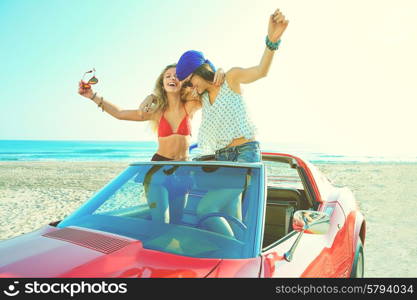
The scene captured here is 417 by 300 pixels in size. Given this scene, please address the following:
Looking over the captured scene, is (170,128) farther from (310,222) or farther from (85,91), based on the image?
(310,222)

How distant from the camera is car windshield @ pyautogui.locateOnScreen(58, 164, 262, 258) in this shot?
181cm

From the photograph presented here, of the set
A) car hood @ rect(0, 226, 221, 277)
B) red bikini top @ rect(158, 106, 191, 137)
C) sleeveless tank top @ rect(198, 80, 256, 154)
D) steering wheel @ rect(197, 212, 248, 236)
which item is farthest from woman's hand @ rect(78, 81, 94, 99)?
steering wheel @ rect(197, 212, 248, 236)

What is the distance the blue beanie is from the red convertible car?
731 mm

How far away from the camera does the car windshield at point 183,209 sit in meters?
1.81

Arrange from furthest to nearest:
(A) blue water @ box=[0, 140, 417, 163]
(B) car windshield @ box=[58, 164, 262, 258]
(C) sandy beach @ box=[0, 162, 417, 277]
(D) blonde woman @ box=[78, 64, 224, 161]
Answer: (A) blue water @ box=[0, 140, 417, 163] → (C) sandy beach @ box=[0, 162, 417, 277] → (D) blonde woman @ box=[78, 64, 224, 161] → (B) car windshield @ box=[58, 164, 262, 258]

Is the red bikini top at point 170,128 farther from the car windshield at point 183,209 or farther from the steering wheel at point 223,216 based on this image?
the steering wheel at point 223,216

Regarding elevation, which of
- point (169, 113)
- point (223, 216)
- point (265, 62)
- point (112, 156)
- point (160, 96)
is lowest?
point (112, 156)

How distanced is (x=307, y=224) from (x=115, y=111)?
2254 millimetres

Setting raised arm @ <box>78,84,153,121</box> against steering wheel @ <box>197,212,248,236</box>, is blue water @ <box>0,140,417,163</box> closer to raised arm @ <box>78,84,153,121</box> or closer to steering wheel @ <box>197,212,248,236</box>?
raised arm @ <box>78,84,153,121</box>

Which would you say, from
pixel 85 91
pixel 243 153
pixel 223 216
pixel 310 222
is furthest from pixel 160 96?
pixel 310 222

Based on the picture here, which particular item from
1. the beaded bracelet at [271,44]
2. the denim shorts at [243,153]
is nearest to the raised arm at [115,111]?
the denim shorts at [243,153]

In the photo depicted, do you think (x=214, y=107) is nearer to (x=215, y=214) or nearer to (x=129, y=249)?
(x=215, y=214)

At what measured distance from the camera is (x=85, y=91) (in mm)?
3271

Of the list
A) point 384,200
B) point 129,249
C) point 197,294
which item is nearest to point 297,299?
point 197,294
